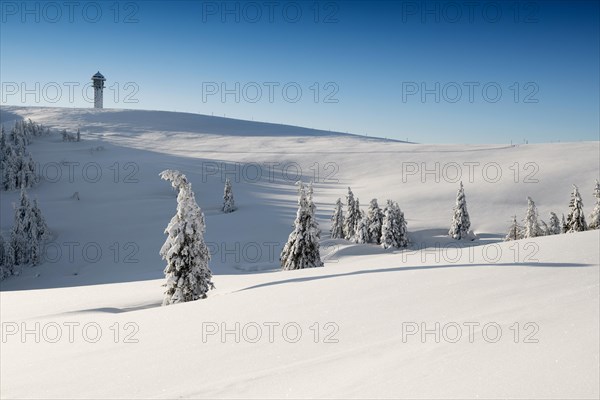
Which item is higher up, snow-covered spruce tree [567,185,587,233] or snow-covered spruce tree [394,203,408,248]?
snow-covered spruce tree [567,185,587,233]

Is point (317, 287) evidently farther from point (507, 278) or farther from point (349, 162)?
point (349, 162)

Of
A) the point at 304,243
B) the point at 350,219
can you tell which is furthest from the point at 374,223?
the point at 304,243

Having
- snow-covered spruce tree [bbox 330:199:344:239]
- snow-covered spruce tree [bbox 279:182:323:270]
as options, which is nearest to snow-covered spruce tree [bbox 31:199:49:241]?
snow-covered spruce tree [bbox 330:199:344:239]

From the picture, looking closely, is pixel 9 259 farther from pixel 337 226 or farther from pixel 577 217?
pixel 577 217

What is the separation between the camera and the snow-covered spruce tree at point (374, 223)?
4803 cm

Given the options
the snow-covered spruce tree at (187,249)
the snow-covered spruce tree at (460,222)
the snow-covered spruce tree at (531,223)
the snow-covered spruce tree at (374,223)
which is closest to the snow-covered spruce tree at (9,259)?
the snow-covered spruce tree at (187,249)

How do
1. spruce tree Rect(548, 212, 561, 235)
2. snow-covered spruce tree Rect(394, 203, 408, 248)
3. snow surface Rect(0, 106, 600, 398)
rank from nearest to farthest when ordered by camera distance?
snow surface Rect(0, 106, 600, 398) < spruce tree Rect(548, 212, 561, 235) < snow-covered spruce tree Rect(394, 203, 408, 248)

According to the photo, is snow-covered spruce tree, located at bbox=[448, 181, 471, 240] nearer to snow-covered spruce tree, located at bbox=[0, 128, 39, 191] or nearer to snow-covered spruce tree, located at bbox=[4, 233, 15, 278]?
snow-covered spruce tree, located at bbox=[4, 233, 15, 278]

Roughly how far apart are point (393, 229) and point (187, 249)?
3336 cm

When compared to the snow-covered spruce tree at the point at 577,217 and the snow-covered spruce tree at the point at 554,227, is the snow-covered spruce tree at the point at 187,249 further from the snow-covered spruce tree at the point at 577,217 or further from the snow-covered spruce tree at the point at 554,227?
the snow-covered spruce tree at the point at 554,227

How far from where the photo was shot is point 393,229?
45750 mm

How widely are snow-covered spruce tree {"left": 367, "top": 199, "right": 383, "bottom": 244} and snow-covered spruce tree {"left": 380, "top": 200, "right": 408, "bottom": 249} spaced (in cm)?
199

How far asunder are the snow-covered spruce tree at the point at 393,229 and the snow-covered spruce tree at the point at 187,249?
3219 cm

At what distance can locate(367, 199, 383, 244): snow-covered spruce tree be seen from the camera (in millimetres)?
48031
